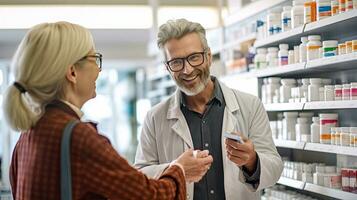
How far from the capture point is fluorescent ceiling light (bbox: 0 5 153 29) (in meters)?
8.13

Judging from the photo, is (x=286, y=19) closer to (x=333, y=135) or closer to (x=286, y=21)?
(x=286, y=21)

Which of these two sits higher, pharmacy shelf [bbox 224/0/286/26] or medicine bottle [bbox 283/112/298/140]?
pharmacy shelf [bbox 224/0/286/26]

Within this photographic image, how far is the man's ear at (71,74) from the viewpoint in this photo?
183 centimetres

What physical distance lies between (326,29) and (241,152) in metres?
1.06

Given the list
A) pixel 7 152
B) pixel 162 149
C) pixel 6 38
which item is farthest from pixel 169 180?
pixel 7 152

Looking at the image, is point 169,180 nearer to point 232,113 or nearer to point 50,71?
point 50,71

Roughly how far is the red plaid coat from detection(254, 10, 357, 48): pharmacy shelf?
1490mm

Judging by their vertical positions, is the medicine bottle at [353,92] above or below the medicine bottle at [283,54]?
below

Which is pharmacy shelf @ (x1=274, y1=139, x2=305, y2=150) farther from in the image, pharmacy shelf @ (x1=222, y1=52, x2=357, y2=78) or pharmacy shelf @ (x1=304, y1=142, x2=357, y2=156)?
pharmacy shelf @ (x1=222, y1=52, x2=357, y2=78)

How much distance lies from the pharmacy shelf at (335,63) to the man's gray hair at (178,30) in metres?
0.66

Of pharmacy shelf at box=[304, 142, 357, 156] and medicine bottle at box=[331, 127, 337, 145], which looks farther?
medicine bottle at box=[331, 127, 337, 145]

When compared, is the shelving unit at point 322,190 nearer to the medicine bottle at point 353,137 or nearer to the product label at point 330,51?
the medicine bottle at point 353,137

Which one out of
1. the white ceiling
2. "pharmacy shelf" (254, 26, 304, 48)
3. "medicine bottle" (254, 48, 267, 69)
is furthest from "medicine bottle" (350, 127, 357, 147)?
the white ceiling

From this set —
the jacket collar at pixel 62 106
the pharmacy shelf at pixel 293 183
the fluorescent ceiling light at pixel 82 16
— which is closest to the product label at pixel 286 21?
the pharmacy shelf at pixel 293 183
